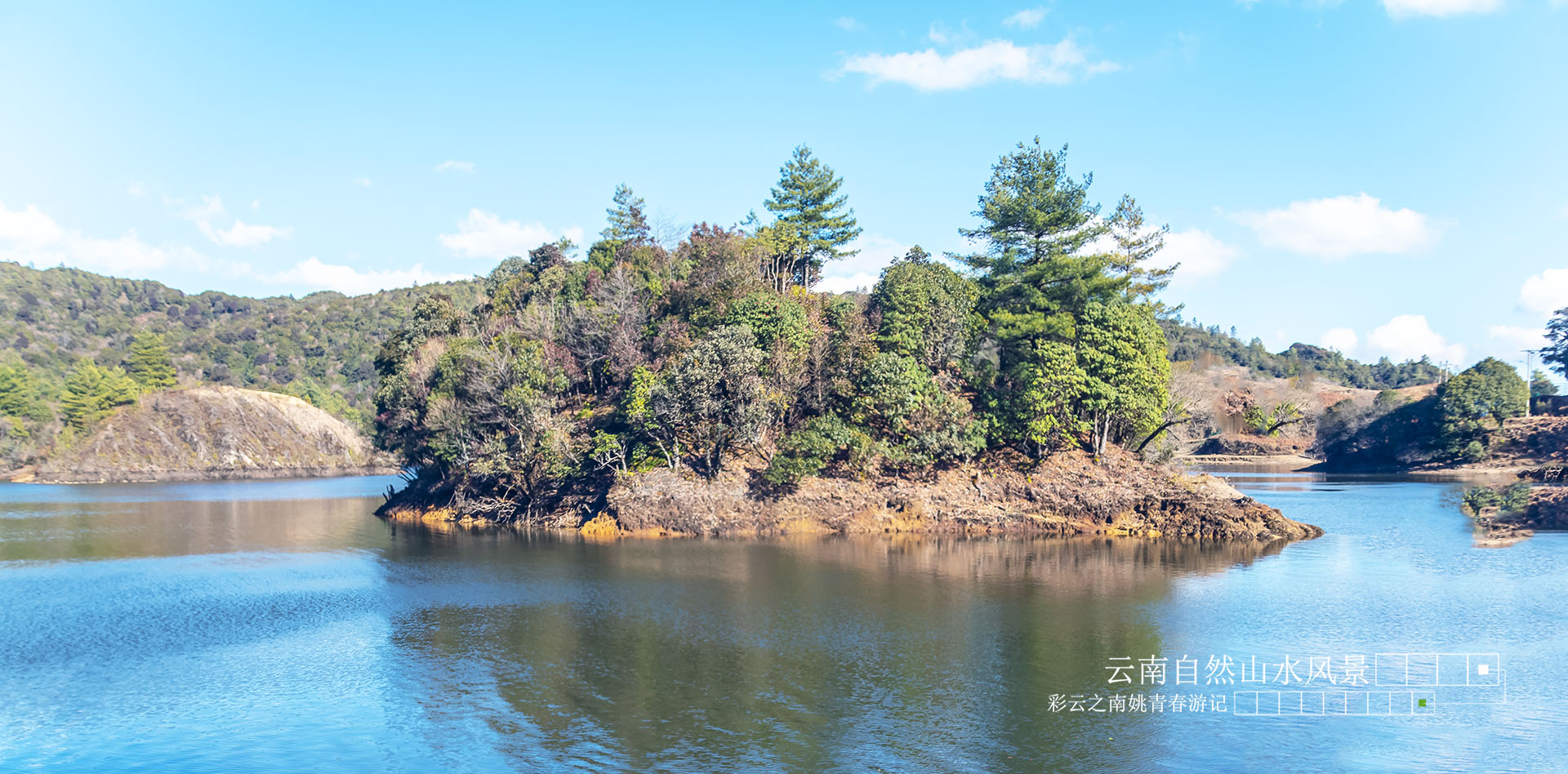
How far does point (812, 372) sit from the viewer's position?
185 feet

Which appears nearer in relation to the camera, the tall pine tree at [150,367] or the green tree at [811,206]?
the green tree at [811,206]

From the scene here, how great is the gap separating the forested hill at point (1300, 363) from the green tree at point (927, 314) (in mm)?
112199

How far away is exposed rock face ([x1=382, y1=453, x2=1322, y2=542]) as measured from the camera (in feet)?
172

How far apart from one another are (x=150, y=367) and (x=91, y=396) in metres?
11.6

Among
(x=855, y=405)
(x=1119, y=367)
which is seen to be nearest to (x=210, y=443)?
(x=855, y=405)

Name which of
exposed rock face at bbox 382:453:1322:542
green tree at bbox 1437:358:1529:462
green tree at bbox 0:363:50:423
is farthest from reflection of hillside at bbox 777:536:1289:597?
green tree at bbox 0:363:50:423

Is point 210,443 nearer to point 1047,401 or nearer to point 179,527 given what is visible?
point 179,527

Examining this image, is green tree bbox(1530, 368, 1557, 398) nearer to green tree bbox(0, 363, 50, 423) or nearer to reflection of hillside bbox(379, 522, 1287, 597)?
reflection of hillside bbox(379, 522, 1287, 597)

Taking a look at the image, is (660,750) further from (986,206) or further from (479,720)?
(986,206)

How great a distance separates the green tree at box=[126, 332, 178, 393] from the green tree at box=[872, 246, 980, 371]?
122 m

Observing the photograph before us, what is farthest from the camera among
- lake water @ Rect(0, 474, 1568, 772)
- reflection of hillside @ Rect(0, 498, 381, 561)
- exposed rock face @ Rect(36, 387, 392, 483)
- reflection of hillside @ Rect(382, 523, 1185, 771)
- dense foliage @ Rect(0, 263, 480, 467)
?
dense foliage @ Rect(0, 263, 480, 467)

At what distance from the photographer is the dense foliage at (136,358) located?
12156 cm

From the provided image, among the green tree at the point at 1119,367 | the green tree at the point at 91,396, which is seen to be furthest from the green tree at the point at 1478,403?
Result: the green tree at the point at 91,396

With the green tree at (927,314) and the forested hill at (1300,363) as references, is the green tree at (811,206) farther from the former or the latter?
the forested hill at (1300,363)
